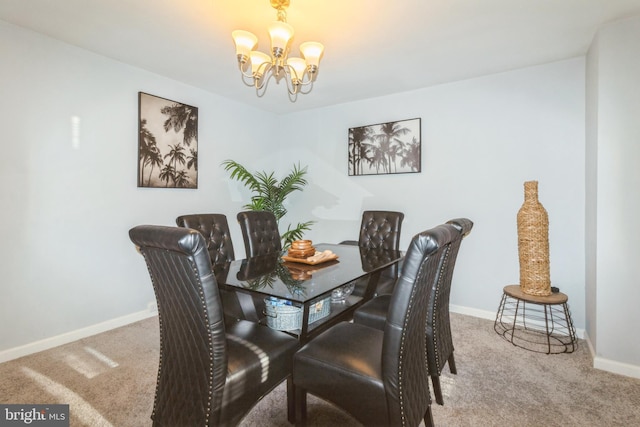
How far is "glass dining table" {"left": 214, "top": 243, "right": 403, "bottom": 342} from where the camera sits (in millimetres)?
1541

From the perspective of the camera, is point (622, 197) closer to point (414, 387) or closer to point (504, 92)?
point (504, 92)

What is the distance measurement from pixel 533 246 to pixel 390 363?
206 cm

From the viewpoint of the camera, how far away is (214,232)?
2543mm

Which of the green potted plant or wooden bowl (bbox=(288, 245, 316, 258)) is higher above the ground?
the green potted plant

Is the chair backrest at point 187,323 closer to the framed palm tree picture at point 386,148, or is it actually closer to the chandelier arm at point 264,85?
the chandelier arm at point 264,85

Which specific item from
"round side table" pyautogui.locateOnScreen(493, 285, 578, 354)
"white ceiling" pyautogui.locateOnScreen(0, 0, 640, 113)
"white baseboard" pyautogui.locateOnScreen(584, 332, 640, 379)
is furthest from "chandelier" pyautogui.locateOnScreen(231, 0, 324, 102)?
"white baseboard" pyautogui.locateOnScreen(584, 332, 640, 379)

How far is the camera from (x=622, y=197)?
2125 millimetres

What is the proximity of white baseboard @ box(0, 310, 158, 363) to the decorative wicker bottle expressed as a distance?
3595 mm

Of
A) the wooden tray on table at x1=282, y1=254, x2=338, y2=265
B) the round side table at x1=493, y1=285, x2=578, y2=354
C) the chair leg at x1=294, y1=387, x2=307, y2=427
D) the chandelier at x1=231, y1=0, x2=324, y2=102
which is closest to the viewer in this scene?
the chair leg at x1=294, y1=387, x2=307, y2=427

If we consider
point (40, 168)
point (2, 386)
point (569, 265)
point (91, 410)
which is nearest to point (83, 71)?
point (40, 168)

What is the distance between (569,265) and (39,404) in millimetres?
4119

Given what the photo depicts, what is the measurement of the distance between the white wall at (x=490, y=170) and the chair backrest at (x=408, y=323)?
219 cm

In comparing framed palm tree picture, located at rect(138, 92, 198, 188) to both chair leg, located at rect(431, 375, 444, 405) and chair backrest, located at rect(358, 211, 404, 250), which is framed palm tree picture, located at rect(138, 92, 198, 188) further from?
chair leg, located at rect(431, 375, 444, 405)

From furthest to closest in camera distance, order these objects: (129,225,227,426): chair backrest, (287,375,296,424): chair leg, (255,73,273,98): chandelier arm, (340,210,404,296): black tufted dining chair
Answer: (255,73,273,98): chandelier arm → (340,210,404,296): black tufted dining chair → (287,375,296,424): chair leg → (129,225,227,426): chair backrest
